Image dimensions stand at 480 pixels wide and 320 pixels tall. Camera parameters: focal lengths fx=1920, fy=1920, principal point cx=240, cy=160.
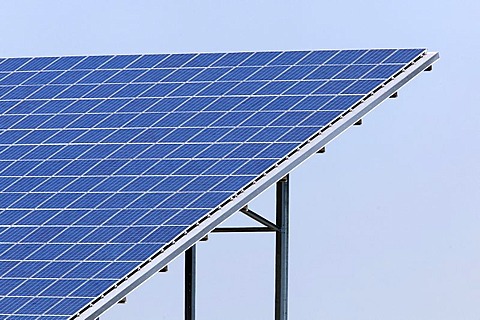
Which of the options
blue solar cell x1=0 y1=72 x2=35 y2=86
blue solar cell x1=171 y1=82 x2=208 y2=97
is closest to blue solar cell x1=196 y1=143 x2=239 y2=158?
blue solar cell x1=171 y1=82 x2=208 y2=97

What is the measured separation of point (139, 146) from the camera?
34.2m

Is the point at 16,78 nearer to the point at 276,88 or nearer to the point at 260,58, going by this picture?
the point at 260,58

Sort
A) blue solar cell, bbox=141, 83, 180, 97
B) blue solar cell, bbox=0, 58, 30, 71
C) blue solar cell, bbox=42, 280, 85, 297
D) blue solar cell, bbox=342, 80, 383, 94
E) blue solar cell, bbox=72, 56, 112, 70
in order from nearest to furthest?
blue solar cell, bbox=42, 280, 85, 297 < blue solar cell, bbox=342, 80, 383, 94 < blue solar cell, bbox=141, 83, 180, 97 < blue solar cell, bbox=72, 56, 112, 70 < blue solar cell, bbox=0, 58, 30, 71

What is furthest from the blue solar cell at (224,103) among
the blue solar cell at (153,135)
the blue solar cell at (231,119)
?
the blue solar cell at (153,135)

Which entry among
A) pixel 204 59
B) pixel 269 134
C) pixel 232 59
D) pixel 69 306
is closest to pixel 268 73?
pixel 232 59

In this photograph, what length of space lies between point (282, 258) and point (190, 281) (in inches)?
83.3

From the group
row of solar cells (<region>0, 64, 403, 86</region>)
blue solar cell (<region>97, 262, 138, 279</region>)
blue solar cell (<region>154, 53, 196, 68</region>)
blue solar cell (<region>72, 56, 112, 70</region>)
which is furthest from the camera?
blue solar cell (<region>72, 56, 112, 70</region>)

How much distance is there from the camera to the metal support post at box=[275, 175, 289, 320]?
113 ft

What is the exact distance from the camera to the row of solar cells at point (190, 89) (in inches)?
1369

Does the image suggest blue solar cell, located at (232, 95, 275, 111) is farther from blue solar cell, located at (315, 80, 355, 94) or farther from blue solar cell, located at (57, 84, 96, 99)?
blue solar cell, located at (57, 84, 96, 99)

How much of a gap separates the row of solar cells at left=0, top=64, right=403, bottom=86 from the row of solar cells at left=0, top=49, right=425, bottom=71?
0.22 meters

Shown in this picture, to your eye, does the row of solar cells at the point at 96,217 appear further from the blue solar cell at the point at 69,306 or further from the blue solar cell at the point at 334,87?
the blue solar cell at the point at 334,87

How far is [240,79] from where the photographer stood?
3584 cm

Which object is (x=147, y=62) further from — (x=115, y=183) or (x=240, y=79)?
(x=115, y=183)
